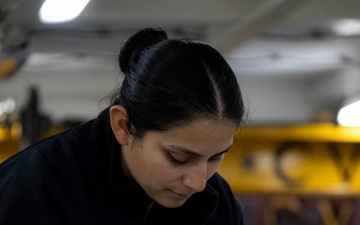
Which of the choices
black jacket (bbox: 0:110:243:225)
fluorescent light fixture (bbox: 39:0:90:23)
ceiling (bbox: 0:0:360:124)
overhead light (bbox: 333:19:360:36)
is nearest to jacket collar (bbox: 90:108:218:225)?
black jacket (bbox: 0:110:243:225)

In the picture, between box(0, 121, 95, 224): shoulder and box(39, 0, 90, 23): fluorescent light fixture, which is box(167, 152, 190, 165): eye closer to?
box(0, 121, 95, 224): shoulder

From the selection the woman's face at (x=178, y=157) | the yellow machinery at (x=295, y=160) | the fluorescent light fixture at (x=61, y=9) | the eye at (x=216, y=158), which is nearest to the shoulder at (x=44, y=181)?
the woman's face at (x=178, y=157)

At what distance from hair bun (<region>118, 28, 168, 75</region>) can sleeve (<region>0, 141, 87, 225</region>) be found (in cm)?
27

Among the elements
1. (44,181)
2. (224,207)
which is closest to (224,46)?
(224,207)

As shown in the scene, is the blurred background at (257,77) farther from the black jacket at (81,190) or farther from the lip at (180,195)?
the lip at (180,195)

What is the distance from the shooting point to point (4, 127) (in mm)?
6484

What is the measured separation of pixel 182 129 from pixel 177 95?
0.24 feet

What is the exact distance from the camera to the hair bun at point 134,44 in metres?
1.89

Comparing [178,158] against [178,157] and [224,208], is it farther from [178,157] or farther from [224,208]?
[224,208]

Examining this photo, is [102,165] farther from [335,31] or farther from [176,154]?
[335,31]

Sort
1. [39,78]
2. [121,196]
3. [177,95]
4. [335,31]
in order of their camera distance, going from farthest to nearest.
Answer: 1. [39,78]
2. [335,31]
3. [121,196]
4. [177,95]

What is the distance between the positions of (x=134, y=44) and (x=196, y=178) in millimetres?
338

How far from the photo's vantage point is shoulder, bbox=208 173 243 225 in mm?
1995

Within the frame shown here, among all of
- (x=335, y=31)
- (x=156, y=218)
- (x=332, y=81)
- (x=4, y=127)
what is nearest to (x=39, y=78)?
(x=4, y=127)
